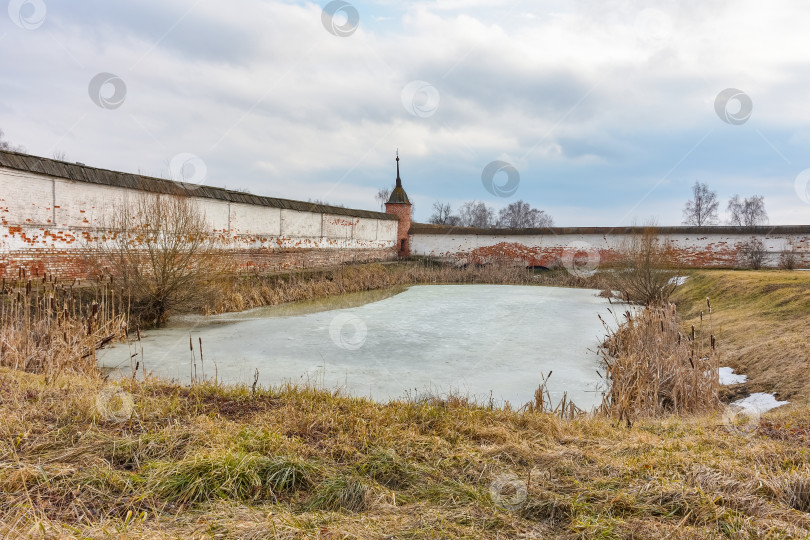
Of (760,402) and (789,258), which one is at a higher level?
(789,258)

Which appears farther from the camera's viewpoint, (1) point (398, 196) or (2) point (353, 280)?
(1) point (398, 196)

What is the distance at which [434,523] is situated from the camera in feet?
7.98

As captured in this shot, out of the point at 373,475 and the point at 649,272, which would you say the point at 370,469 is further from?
the point at 649,272

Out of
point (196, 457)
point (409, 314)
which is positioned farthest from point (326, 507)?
point (409, 314)

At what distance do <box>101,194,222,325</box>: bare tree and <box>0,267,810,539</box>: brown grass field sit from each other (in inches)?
216

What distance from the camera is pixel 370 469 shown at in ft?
10.5

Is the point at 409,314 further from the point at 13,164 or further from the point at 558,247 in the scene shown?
the point at 558,247

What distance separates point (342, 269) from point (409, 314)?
24.2 ft

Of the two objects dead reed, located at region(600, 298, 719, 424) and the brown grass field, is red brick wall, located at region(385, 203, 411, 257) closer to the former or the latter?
dead reed, located at region(600, 298, 719, 424)

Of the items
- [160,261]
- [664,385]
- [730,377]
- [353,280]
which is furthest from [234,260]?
[730,377]

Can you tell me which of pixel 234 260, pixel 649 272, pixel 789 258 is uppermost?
pixel 789 258

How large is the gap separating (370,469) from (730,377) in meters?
5.90

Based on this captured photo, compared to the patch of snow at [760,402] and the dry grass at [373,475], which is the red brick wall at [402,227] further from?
the dry grass at [373,475]

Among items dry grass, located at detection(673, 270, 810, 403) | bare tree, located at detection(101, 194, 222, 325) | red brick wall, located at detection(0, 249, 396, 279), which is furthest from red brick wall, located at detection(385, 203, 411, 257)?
bare tree, located at detection(101, 194, 222, 325)
